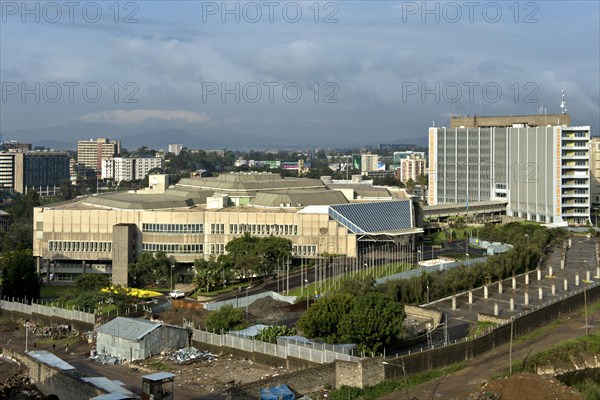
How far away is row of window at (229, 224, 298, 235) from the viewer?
57.3 m

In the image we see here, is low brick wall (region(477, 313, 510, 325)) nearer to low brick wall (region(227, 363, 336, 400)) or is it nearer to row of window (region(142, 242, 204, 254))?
low brick wall (region(227, 363, 336, 400))

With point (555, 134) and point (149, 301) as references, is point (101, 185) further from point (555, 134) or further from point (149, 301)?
point (149, 301)

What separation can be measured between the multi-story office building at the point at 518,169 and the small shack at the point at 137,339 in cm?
5421

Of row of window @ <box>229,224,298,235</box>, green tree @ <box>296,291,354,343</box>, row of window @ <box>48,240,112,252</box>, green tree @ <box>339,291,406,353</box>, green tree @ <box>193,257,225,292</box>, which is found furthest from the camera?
row of window @ <box>229,224,298,235</box>

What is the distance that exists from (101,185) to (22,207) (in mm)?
56269

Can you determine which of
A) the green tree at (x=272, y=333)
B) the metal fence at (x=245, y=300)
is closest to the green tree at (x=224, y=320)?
the green tree at (x=272, y=333)

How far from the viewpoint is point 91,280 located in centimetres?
4594

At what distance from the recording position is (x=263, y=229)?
57.6 meters

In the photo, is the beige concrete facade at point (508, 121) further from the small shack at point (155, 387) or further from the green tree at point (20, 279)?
the small shack at point (155, 387)

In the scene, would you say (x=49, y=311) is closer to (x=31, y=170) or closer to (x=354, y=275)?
(x=354, y=275)

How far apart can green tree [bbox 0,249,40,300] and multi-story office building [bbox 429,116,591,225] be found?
51.1 m

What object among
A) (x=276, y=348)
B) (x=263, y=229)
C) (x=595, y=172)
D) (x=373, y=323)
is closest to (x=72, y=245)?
(x=263, y=229)

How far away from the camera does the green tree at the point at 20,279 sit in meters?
44.7

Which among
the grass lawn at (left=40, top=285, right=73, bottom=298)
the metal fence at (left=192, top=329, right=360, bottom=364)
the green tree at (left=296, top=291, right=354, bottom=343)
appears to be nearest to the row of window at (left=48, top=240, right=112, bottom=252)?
the grass lawn at (left=40, top=285, right=73, bottom=298)
